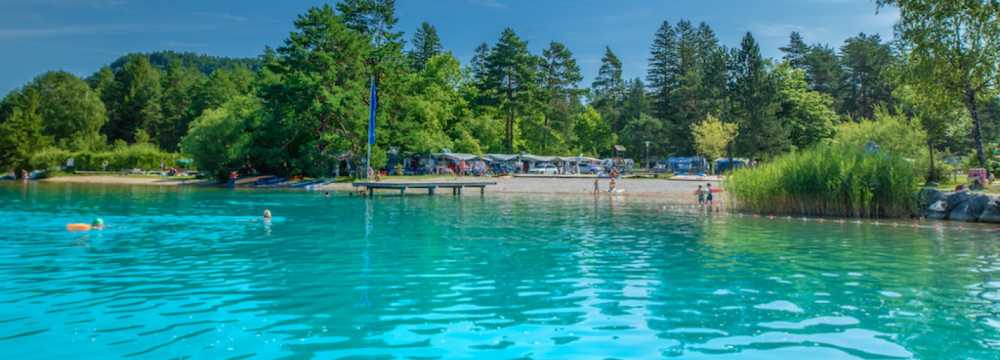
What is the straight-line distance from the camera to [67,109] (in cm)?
9625

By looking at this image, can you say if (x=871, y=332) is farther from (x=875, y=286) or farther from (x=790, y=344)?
(x=875, y=286)

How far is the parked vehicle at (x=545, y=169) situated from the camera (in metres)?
82.2

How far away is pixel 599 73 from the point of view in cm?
12950

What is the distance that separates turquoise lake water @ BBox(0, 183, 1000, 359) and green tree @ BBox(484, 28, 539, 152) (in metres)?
66.5

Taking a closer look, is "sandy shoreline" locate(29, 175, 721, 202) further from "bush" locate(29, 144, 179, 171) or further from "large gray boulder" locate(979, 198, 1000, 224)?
"large gray boulder" locate(979, 198, 1000, 224)

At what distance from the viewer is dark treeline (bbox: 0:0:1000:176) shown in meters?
57.6

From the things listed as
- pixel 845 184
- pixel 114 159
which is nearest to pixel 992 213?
pixel 845 184

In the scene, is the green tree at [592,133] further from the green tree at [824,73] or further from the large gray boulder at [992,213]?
the large gray boulder at [992,213]

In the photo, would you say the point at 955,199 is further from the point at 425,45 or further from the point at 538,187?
the point at 425,45

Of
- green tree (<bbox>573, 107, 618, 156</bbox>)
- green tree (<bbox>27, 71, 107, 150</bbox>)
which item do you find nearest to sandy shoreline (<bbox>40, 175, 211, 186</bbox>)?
green tree (<bbox>27, 71, 107, 150</bbox>)

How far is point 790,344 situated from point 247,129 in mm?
59012

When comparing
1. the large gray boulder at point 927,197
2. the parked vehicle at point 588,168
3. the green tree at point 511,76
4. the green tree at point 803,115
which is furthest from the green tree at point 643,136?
the large gray boulder at point 927,197

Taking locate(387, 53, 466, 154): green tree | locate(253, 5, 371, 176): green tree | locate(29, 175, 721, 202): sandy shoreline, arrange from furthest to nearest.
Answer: locate(387, 53, 466, 154): green tree, locate(253, 5, 371, 176): green tree, locate(29, 175, 721, 202): sandy shoreline

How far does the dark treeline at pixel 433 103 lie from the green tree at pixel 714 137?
4.94 feet
